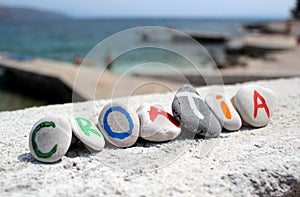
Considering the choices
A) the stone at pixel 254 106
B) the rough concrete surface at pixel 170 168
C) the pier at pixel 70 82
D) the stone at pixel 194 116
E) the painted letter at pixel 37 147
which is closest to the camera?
the rough concrete surface at pixel 170 168

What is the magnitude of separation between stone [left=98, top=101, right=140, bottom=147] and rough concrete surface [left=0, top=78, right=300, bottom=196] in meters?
0.09

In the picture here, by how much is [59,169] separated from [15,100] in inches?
414

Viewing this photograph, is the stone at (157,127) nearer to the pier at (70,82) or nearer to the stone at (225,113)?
the stone at (225,113)

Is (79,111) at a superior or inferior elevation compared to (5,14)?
inferior

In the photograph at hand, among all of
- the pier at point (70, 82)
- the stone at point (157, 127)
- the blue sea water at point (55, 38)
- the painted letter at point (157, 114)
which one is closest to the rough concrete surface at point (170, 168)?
the stone at point (157, 127)

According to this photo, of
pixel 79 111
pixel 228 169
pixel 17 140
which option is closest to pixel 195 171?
pixel 228 169

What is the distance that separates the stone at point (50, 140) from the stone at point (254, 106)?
6.24 feet

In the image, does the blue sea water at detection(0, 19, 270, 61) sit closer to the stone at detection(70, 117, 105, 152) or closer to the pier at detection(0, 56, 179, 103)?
the pier at detection(0, 56, 179, 103)

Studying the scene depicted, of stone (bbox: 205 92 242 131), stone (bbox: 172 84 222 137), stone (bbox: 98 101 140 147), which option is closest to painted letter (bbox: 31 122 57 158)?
stone (bbox: 98 101 140 147)

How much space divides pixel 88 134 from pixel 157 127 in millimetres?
659

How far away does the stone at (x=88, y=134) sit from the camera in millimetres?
2600

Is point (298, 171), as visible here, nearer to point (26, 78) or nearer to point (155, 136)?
point (155, 136)

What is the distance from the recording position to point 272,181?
2299 mm

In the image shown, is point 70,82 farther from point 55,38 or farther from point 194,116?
point 55,38
